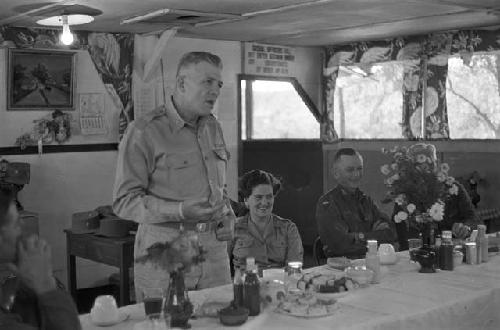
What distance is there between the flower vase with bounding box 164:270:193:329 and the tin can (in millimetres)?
1822

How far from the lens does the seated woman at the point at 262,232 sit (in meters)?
4.20

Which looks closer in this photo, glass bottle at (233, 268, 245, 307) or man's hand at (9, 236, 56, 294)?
man's hand at (9, 236, 56, 294)

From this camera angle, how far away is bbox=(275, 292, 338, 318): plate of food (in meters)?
2.78

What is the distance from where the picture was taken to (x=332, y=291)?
3.19 m

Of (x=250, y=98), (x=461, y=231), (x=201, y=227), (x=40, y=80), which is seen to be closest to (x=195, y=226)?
(x=201, y=227)

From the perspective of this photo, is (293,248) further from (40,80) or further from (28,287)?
(40,80)

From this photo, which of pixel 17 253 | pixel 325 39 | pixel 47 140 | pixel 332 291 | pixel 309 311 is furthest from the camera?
pixel 325 39

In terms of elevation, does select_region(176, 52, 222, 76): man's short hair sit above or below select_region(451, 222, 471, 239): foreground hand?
above

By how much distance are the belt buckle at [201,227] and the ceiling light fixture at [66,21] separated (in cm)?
261

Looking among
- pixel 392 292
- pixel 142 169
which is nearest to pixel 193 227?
pixel 142 169

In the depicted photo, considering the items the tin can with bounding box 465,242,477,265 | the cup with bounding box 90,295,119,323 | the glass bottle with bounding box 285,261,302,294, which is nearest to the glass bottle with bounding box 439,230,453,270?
the tin can with bounding box 465,242,477,265

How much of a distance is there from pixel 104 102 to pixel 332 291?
3.96 meters

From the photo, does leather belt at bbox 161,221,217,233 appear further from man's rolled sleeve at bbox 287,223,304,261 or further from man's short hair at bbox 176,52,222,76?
man's rolled sleeve at bbox 287,223,304,261

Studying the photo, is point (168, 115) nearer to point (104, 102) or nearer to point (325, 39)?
point (104, 102)
